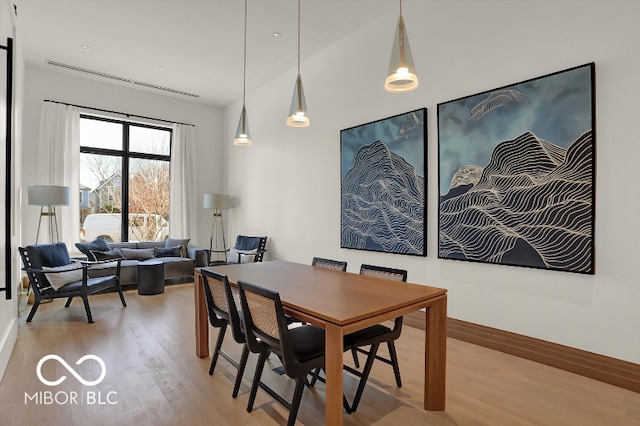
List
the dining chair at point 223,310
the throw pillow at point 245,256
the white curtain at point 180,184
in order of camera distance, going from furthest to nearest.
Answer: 1. the white curtain at point 180,184
2. the throw pillow at point 245,256
3. the dining chair at point 223,310

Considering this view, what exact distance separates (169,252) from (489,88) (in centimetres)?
562

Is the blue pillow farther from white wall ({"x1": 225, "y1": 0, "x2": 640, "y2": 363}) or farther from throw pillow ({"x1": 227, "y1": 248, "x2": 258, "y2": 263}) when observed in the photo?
white wall ({"x1": 225, "y1": 0, "x2": 640, "y2": 363})

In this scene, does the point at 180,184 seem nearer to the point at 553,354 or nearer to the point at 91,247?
the point at 91,247

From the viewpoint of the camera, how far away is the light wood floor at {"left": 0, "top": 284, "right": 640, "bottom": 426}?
2.16 m

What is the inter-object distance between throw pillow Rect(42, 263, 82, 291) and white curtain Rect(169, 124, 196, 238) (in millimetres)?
2847

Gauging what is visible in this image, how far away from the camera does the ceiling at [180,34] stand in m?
3.98

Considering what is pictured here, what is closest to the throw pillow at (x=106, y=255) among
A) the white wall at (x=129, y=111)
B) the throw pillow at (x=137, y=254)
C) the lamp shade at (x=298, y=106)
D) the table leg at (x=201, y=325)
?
the throw pillow at (x=137, y=254)

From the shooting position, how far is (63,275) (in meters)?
4.08

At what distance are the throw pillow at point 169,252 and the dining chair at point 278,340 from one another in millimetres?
4728

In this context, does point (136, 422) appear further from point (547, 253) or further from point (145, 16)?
point (145, 16)

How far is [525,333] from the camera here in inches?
120

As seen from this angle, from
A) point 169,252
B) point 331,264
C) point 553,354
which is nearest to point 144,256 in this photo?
point 169,252

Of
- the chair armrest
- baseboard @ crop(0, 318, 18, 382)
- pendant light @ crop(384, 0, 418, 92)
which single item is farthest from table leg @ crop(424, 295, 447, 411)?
the chair armrest

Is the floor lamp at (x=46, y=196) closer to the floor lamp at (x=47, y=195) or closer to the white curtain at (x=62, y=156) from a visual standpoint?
the floor lamp at (x=47, y=195)
